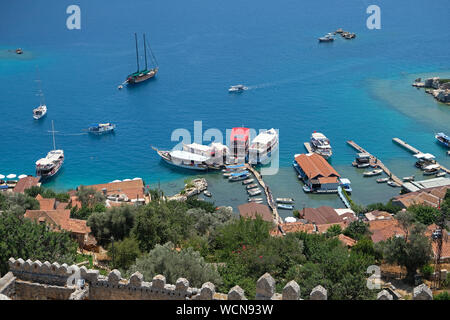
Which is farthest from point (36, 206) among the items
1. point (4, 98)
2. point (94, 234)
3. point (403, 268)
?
point (4, 98)

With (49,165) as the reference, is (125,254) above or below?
above

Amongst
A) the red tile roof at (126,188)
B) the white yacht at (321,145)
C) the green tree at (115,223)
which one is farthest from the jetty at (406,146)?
the green tree at (115,223)

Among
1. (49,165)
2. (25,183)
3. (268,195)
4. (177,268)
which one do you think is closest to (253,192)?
(268,195)

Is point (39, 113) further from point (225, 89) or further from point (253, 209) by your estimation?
point (253, 209)

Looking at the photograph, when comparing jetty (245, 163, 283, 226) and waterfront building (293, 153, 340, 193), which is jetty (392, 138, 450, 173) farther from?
jetty (245, 163, 283, 226)

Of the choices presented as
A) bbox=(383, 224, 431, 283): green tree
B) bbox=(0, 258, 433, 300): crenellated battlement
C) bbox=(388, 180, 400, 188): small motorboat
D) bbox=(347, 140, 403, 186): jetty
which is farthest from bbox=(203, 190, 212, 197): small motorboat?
bbox=(0, 258, 433, 300): crenellated battlement

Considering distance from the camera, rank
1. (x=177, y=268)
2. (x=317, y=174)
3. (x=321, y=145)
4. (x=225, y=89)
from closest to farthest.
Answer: (x=177, y=268) < (x=317, y=174) < (x=321, y=145) < (x=225, y=89)

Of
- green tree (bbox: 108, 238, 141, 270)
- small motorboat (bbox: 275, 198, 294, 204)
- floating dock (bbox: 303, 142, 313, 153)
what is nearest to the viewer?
green tree (bbox: 108, 238, 141, 270)
